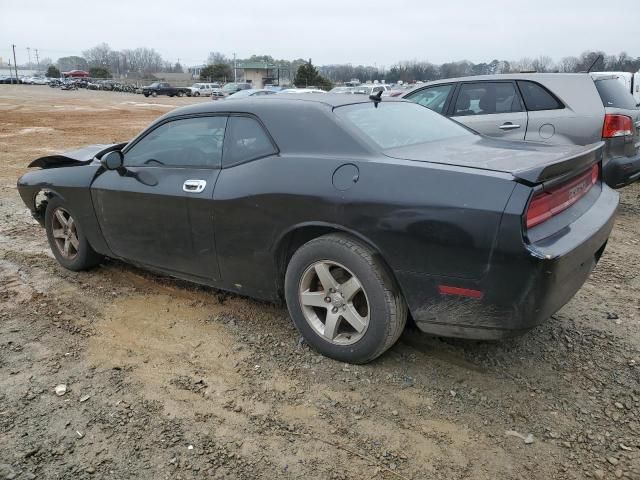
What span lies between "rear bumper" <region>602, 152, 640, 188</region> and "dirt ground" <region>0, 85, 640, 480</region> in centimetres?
216

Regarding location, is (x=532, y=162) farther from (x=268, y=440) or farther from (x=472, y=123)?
(x=472, y=123)

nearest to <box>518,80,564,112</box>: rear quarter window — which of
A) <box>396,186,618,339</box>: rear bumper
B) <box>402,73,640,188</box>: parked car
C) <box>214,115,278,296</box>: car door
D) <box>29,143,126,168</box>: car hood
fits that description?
<box>402,73,640,188</box>: parked car

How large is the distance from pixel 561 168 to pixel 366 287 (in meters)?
1.14

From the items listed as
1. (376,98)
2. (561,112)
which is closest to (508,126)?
(561,112)

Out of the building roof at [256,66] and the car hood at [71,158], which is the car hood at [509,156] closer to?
the car hood at [71,158]

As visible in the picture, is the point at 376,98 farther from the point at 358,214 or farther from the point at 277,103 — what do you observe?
the point at 358,214

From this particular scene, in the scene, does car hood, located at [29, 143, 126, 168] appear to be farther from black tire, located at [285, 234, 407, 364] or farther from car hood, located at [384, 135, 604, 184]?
car hood, located at [384, 135, 604, 184]

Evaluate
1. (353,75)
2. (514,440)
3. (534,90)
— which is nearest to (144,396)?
(514,440)

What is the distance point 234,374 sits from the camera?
3115mm

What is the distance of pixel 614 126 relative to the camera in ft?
19.3

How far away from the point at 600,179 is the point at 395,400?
2.01m

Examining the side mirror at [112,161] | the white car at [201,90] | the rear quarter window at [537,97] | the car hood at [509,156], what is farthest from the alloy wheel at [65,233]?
the white car at [201,90]

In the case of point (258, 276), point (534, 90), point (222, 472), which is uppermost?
point (534, 90)

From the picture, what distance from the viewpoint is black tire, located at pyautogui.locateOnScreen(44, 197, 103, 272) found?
180 inches
